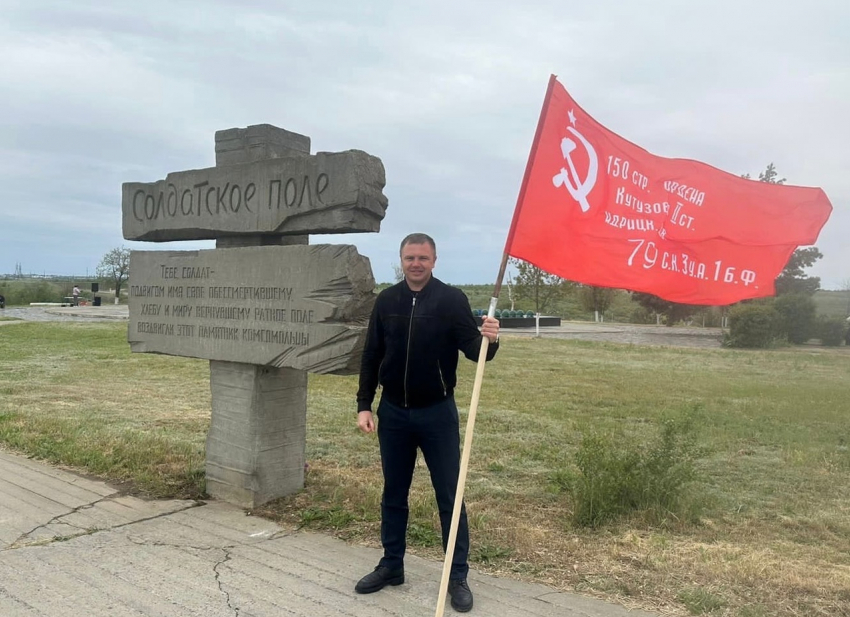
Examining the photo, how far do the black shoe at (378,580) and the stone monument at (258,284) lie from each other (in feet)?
4.10

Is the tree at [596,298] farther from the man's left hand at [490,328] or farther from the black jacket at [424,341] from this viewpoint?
the man's left hand at [490,328]

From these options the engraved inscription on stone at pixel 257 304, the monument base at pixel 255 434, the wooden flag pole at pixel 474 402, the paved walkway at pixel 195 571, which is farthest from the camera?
the monument base at pixel 255 434

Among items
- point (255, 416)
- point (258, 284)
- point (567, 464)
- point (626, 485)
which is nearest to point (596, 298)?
point (567, 464)

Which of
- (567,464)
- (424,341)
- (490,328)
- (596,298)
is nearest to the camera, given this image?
(490,328)

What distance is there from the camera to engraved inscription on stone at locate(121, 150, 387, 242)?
442cm

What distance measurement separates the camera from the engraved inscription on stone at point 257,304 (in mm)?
4336

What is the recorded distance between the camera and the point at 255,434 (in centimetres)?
495

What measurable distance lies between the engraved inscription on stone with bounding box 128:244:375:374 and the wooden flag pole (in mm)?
1127

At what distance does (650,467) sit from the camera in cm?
479

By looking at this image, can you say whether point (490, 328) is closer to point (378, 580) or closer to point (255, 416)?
point (378, 580)

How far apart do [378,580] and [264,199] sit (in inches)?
105

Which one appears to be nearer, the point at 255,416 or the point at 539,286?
the point at 255,416

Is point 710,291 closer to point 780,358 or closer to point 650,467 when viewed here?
point 650,467

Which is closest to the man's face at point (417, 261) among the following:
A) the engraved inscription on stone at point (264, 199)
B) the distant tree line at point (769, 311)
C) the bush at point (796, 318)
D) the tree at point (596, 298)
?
the engraved inscription on stone at point (264, 199)
